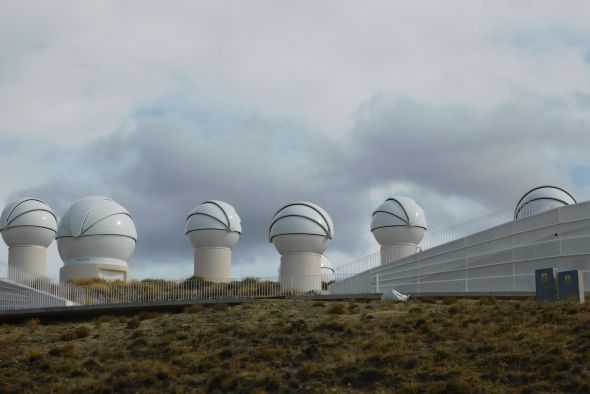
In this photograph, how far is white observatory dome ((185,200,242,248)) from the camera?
5400cm

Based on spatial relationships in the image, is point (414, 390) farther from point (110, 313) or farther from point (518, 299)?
point (110, 313)

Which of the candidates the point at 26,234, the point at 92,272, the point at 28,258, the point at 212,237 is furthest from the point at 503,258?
the point at 26,234

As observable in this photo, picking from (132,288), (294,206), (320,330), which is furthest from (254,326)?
(294,206)

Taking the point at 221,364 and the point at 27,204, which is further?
the point at 27,204

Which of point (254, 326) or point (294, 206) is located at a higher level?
point (294, 206)

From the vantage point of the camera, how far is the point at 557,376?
20.4 meters

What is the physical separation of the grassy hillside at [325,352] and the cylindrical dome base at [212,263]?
2245 centimetres

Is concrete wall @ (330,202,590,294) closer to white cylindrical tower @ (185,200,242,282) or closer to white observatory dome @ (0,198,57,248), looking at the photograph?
white cylindrical tower @ (185,200,242,282)

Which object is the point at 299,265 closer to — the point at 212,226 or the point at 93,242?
the point at 212,226

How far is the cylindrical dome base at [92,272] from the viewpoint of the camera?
4975cm

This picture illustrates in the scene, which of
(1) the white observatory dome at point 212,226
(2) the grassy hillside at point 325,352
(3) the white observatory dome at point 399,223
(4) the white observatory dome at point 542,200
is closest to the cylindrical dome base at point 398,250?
(3) the white observatory dome at point 399,223

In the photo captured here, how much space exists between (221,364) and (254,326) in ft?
14.4

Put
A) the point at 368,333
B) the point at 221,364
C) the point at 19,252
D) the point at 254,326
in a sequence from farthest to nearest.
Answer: the point at 19,252
the point at 254,326
the point at 368,333
the point at 221,364

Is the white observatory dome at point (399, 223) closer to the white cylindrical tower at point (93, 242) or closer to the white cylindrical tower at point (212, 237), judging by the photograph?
the white cylindrical tower at point (212, 237)
